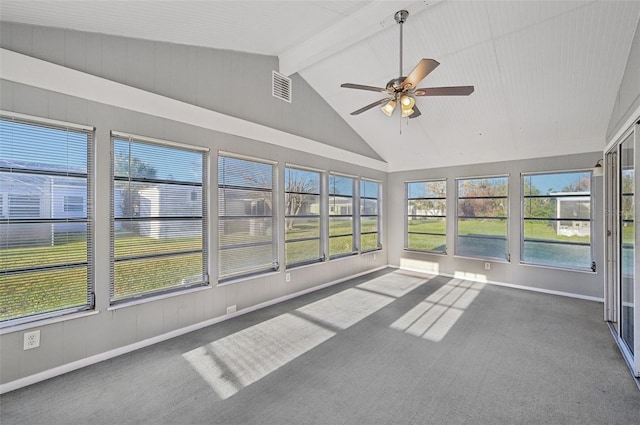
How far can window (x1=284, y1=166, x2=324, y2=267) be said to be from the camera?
5016mm

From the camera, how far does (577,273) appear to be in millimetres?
5160

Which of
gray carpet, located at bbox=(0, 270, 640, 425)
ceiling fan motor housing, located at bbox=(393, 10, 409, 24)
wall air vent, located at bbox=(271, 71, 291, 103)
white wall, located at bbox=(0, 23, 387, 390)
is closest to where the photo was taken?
gray carpet, located at bbox=(0, 270, 640, 425)

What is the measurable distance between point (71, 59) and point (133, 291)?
247cm

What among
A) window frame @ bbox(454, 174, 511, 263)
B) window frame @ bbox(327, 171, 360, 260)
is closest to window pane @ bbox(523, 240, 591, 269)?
window frame @ bbox(454, 174, 511, 263)

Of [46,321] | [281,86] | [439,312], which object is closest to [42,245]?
[46,321]

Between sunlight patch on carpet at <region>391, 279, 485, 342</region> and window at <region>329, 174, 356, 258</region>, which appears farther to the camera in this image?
window at <region>329, 174, 356, 258</region>

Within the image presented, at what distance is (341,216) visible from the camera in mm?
6195

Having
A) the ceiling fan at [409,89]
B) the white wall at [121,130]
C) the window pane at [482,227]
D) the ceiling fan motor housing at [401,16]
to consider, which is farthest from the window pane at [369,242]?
the ceiling fan motor housing at [401,16]

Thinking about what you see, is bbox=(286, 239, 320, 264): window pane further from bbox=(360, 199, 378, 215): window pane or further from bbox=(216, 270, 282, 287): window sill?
bbox=(360, 199, 378, 215): window pane

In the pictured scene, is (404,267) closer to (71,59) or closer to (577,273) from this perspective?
(577,273)

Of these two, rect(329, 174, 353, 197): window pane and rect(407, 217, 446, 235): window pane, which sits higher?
rect(329, 174, 353, 197): window pane

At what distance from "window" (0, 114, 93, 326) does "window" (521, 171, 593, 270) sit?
713 centimetres

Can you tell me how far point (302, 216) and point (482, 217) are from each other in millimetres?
3992

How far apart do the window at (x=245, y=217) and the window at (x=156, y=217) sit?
10.8 inches
